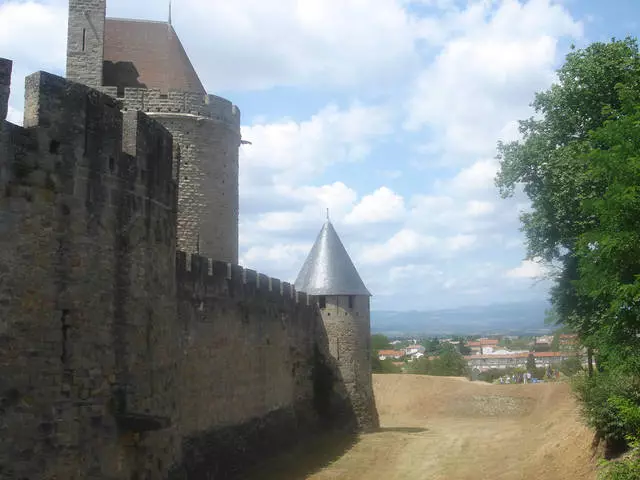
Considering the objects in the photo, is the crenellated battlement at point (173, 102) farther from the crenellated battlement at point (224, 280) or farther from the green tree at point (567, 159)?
the green tree at point (567, 159)

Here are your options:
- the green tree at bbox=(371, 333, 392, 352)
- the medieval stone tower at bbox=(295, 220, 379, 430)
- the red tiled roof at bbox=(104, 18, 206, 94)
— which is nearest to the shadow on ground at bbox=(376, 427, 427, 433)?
the medieval stone tower at bbox=(295, 220, 379, 430)

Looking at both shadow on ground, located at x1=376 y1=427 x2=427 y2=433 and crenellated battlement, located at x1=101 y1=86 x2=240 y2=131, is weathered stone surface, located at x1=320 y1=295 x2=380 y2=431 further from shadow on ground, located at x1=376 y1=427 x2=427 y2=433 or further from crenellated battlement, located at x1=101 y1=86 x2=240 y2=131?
crenellated battlement, located at x1=101 y1=86 x2=240 y2=131

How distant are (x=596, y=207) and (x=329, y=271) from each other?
43.8 feet

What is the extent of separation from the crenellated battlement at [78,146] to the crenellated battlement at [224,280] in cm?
419

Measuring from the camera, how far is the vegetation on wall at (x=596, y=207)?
37.2ft

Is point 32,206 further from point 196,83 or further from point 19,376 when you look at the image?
point 196,83

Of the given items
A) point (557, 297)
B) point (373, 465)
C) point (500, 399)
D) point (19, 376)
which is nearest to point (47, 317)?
point (19, 376)

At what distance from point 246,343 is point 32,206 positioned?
9.38 metres

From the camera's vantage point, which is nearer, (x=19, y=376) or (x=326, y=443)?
(x=19, y=376)

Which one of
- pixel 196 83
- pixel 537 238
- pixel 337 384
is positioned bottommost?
pixel 337 384

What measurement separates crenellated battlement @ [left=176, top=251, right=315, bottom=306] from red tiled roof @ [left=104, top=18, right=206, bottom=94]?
632 centimetres

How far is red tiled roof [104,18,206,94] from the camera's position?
66.1 ft

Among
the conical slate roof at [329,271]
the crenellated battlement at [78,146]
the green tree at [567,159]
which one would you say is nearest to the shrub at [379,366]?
the conical slate roof at [329,271]

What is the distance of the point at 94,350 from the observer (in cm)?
756
